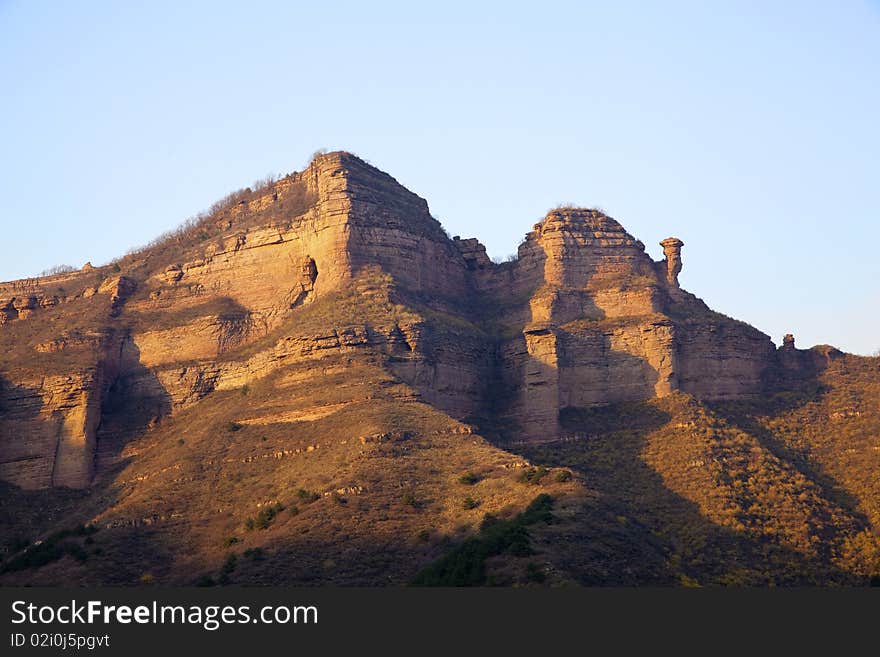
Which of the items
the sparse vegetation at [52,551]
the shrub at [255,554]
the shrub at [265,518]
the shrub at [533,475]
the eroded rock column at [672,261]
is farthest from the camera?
the eroded rock column at [672,261]

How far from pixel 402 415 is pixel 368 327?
8.77 meters

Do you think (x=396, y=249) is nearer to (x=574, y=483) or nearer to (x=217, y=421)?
(x=217, y=421)

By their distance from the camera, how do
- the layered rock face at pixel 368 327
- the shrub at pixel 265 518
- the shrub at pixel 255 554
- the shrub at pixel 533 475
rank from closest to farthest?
the shrub at pixel 255 554 < the shrub at pixel 533 475 < the shrub at pixel 265 518 < the layered rock face at pixel 368 327

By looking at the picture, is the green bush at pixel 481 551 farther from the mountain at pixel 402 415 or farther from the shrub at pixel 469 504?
the shrub at pixel 469 504

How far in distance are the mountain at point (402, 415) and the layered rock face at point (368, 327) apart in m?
0.20

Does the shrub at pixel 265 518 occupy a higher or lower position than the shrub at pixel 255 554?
higher

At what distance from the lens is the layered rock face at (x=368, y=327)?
88.8 meters

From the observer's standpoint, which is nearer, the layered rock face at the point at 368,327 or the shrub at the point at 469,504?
the shrub at the point at 469,504

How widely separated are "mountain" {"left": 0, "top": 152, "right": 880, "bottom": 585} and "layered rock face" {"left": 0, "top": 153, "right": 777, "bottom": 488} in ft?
0.65

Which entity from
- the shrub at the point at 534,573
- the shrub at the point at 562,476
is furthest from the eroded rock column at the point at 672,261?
the shrub at the point at 534,573

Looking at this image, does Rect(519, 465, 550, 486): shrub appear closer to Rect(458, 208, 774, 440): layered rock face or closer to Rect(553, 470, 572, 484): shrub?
Rect(553, 470, 572, 484): shrub

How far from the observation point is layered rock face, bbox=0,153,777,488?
88.8m

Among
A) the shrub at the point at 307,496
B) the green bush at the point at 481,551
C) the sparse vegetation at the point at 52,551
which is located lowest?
the green bush at the point at 481,551

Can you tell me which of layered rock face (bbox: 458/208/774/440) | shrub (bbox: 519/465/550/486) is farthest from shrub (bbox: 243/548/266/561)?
layered rock face (bbox: 458/208/774/440)
